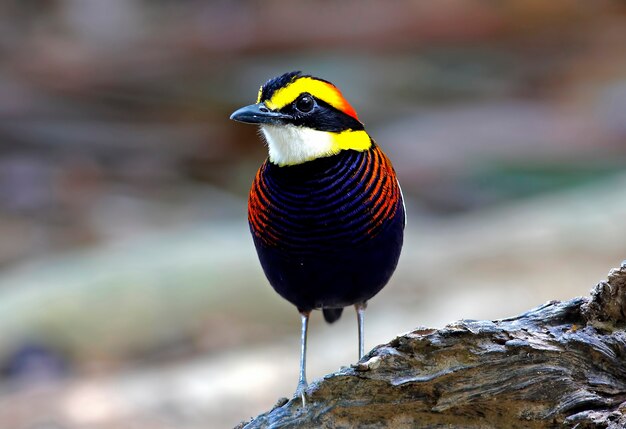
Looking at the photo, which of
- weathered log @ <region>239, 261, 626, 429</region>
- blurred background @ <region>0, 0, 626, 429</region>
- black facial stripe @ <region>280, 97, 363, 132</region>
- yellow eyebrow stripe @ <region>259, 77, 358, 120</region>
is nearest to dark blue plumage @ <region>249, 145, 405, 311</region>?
black facial stripe @ <region>280, 97, 363, 132</region>

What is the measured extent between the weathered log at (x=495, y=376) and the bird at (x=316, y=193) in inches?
12.4

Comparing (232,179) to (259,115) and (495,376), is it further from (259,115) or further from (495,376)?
(495,376)

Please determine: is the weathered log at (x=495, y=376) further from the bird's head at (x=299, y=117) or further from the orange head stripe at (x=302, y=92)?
the orange head stripe at (x=302, y=92)

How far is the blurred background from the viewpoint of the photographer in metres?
9.44

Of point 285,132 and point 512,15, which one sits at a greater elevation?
point 512,15

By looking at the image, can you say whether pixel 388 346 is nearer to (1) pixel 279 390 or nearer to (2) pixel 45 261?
(1) pixel 279 390

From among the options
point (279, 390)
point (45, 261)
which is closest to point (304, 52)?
point (45, 261)

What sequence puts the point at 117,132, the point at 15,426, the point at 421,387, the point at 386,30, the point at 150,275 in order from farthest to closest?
the point at 386,30, the point at 117,132, the point at 150,275, the point at 15,426, the point at 421,387

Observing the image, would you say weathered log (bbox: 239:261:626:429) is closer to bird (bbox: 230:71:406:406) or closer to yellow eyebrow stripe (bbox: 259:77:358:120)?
bird (bbox: 230:71:406:406)

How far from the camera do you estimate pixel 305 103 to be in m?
4.18

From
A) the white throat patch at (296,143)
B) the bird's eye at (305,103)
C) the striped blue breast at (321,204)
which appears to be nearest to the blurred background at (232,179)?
the striped blue breast at (321,204)

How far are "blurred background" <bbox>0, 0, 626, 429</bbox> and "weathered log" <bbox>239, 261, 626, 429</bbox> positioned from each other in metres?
4.31

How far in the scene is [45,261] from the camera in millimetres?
11758

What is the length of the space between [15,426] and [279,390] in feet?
7.12
